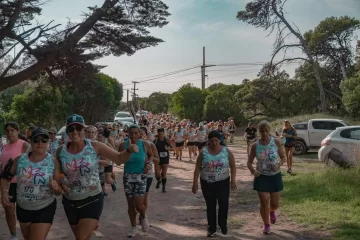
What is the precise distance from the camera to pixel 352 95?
97.0 ft

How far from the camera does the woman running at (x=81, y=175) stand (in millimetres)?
4836

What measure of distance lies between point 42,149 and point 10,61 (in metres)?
10.4

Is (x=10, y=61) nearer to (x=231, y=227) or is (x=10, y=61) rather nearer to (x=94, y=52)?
(x=94, y=52)

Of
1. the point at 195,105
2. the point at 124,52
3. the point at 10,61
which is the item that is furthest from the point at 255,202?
the point at 195,105

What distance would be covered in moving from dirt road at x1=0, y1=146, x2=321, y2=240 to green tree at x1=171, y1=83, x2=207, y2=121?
32.6 m

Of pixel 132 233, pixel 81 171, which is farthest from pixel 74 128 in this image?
pixel 132 233

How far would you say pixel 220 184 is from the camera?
22.0ft

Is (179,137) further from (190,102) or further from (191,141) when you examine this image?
(190,102)

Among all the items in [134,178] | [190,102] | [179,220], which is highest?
[190,102]

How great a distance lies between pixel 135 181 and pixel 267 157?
2111 millimetres

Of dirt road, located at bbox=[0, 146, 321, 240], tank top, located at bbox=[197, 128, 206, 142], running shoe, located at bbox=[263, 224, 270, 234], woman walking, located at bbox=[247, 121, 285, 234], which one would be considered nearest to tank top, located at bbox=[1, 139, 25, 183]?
dirt road, located at bbox=[0, 146, 321, 240]

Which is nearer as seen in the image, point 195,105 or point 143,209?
point 143,209

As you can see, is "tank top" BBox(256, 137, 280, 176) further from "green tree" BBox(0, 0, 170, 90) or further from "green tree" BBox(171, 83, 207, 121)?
"green tree" BBox(171, 83, 207, 121)

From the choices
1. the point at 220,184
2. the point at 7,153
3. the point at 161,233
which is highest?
the point at 7,153
